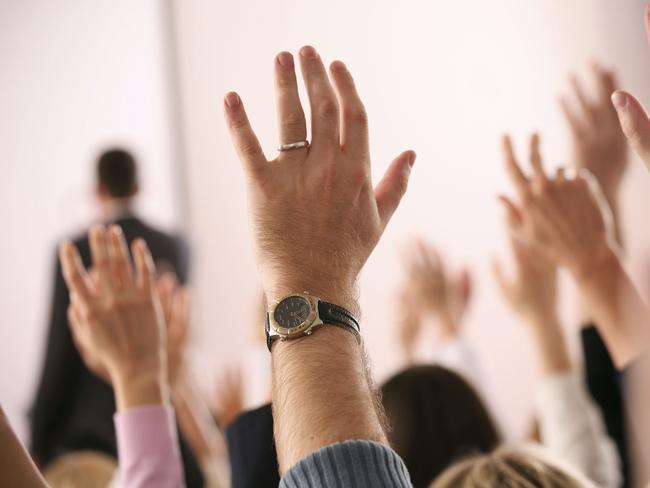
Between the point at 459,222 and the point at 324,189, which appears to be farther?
the point at 459,222

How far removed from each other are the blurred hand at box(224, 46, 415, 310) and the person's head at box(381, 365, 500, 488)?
1.95 ft

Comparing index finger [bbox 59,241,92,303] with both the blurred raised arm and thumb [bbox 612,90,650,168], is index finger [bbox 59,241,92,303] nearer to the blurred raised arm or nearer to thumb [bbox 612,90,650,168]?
the blurred raised arm

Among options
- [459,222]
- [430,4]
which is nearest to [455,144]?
[459,222]

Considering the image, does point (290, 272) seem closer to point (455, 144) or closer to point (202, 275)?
point (455, 144)

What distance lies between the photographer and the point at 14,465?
67cm

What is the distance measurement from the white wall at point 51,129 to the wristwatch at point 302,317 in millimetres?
3110

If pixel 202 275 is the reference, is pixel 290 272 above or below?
above

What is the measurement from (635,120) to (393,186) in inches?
9.5

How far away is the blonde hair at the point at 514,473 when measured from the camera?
2.85 ft

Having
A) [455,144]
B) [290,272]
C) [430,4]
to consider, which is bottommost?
[455,144]

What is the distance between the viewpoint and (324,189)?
750 mm

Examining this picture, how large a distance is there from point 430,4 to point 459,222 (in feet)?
2.57

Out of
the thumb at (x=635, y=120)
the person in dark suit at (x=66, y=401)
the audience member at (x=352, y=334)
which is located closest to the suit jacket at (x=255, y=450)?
the audience member at (x=352, y=334)

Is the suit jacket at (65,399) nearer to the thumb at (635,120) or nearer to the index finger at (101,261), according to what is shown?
the index finger at (101,261)
